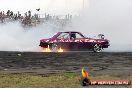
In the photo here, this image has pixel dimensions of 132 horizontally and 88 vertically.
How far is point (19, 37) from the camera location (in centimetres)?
3469

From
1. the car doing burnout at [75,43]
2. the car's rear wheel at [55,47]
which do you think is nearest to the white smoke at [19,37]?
the car's rear wheel at [55,47]

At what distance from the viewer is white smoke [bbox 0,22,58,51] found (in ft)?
105

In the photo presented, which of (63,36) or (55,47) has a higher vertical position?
(63,36)

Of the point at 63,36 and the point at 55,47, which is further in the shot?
the point at 63,36

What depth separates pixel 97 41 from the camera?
2883 centimetres

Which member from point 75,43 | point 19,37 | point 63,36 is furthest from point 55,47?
point 19,37

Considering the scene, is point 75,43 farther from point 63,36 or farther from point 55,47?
point 55,47

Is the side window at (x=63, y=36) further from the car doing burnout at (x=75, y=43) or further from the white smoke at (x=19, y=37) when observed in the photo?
the white smoke at (x=19, y=37)

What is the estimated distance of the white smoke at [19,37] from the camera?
105 ft

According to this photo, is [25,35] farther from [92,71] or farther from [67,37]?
[92,71]

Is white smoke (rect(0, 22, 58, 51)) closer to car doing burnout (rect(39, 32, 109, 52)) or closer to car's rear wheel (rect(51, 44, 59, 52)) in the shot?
car's rear wheel (rect(51, 44, 59, 52))

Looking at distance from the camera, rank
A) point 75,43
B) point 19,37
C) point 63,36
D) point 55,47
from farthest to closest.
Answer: point 19,37 < point 63,36 < point 75,43 < point 55,47

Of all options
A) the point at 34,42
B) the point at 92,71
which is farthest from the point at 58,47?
the point at 92,71

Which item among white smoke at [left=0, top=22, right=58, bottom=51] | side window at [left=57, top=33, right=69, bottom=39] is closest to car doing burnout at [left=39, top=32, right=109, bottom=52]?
side window at [left=57, top=33, right=69, bottom=39]
